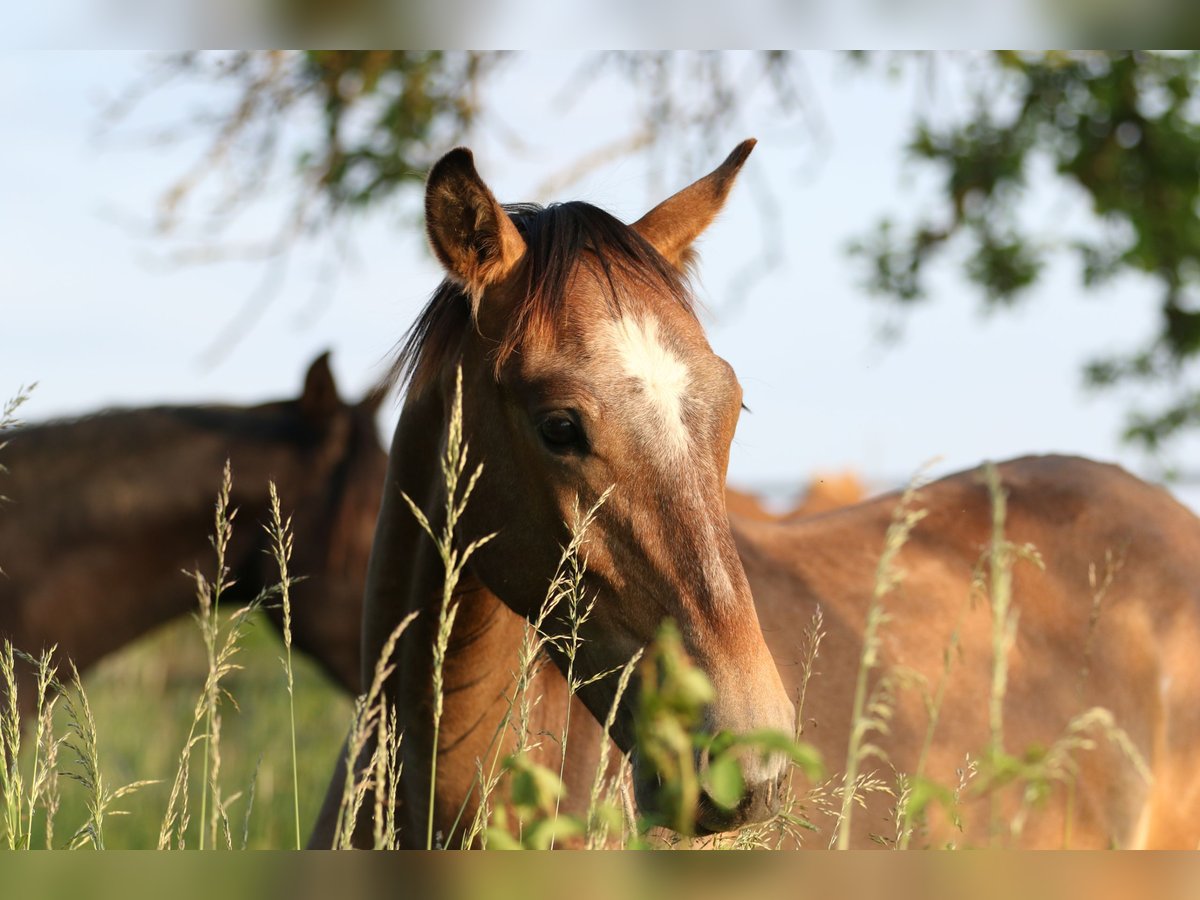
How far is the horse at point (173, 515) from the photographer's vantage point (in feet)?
15.1

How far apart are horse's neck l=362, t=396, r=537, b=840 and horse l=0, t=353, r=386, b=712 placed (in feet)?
6.56

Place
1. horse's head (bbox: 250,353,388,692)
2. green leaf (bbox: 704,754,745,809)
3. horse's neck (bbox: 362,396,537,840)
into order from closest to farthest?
green leaf (bbox: 704,754,745,809), horse's neck (bbox: 362,396,537,840), horse's head (bbox: 250,353,388,692)

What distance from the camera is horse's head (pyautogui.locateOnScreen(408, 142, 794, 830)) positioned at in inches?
81.0

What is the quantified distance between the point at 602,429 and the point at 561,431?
0.10 meters

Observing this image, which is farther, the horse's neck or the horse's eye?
the horse's neck

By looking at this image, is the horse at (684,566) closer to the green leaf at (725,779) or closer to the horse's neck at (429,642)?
the horse's neck at (429,642)

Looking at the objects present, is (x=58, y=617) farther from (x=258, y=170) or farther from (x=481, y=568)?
(x=258, y=170)

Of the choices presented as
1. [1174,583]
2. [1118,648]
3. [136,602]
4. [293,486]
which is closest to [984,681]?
[1118,648]

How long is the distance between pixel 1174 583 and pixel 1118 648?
34 centimetres

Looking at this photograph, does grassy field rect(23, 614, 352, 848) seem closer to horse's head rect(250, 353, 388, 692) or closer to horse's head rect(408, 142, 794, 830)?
horse's head rect(250, 353, 388, 692)

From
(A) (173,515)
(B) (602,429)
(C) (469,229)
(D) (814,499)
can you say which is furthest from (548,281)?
(D) (814,499)

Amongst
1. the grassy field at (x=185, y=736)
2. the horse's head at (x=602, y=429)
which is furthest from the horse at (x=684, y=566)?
the grassy field at (x=185, y=736)

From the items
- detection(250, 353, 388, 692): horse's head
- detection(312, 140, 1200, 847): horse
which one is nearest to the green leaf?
detection(312, 140, 1200, 847): horse

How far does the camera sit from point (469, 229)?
2557 mm
